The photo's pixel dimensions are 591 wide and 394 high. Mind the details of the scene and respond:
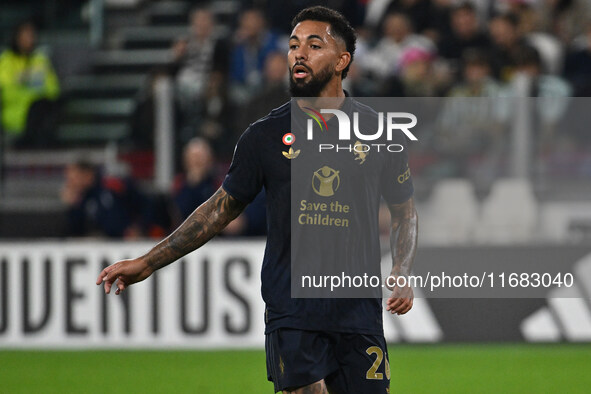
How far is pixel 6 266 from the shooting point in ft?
35.6

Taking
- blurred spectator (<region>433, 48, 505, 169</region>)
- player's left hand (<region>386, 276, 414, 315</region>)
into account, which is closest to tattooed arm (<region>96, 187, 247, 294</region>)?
player's left hand (<region>386, 276, 414, 315</region>)

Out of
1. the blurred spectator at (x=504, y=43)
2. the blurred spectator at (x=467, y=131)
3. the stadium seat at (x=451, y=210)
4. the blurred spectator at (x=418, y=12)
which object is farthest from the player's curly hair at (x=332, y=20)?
the blurred spectator at (x=418, y=12)

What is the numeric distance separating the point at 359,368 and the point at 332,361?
0.12m

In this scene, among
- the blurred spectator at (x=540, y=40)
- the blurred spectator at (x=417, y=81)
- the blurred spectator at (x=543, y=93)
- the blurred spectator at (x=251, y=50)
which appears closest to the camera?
the blurred spectator at (x=543, y=93)

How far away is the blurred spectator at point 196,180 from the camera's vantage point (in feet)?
35.9

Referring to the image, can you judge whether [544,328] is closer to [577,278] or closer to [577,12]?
[577,278]

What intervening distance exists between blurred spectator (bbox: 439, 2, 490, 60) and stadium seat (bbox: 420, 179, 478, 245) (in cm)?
216

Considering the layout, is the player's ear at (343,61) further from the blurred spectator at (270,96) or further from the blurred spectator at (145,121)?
the blurred spectator at (145,121)

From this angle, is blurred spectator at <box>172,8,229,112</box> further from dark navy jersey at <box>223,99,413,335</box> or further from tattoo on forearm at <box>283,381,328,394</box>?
tattoo on forearm at <box>283,381,328,394</box>

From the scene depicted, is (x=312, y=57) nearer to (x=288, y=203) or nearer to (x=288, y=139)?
(x=288, y=139)

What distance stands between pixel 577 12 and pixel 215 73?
399 cm

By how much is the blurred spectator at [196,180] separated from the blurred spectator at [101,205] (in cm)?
60


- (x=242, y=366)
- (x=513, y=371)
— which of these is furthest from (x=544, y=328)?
(x=242, y=366)

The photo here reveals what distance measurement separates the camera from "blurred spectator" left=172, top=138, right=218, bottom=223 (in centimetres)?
1095
